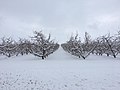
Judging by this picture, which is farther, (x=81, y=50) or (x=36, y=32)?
(x=36, y=32)

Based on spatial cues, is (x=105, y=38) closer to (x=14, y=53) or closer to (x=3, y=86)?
(x=3, y=86)

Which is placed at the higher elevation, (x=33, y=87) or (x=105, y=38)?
(x=105, y=38)

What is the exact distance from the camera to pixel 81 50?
3016 cm

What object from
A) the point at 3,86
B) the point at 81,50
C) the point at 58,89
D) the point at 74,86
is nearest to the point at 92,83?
the point at 74,86

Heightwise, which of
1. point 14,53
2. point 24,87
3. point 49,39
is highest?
point 49,39

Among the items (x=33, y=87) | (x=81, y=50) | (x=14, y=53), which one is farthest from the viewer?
(x=14, y=53)

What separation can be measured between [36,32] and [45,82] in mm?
22737

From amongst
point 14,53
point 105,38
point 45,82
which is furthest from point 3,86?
point 14,53

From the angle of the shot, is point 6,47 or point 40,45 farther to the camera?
point 6,47

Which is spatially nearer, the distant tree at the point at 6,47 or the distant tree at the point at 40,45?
the distant tree at the point at 40,45

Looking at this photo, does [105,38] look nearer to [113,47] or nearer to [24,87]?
[113,47]

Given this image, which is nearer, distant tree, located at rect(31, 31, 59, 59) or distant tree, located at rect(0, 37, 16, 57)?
distant tree, located at rect(31, 31, 59, 59)

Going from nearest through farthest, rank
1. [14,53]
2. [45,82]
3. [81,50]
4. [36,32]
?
[45,82] < [81,50] < [36,32] < [14,53]

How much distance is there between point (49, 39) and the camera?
33156 mm
